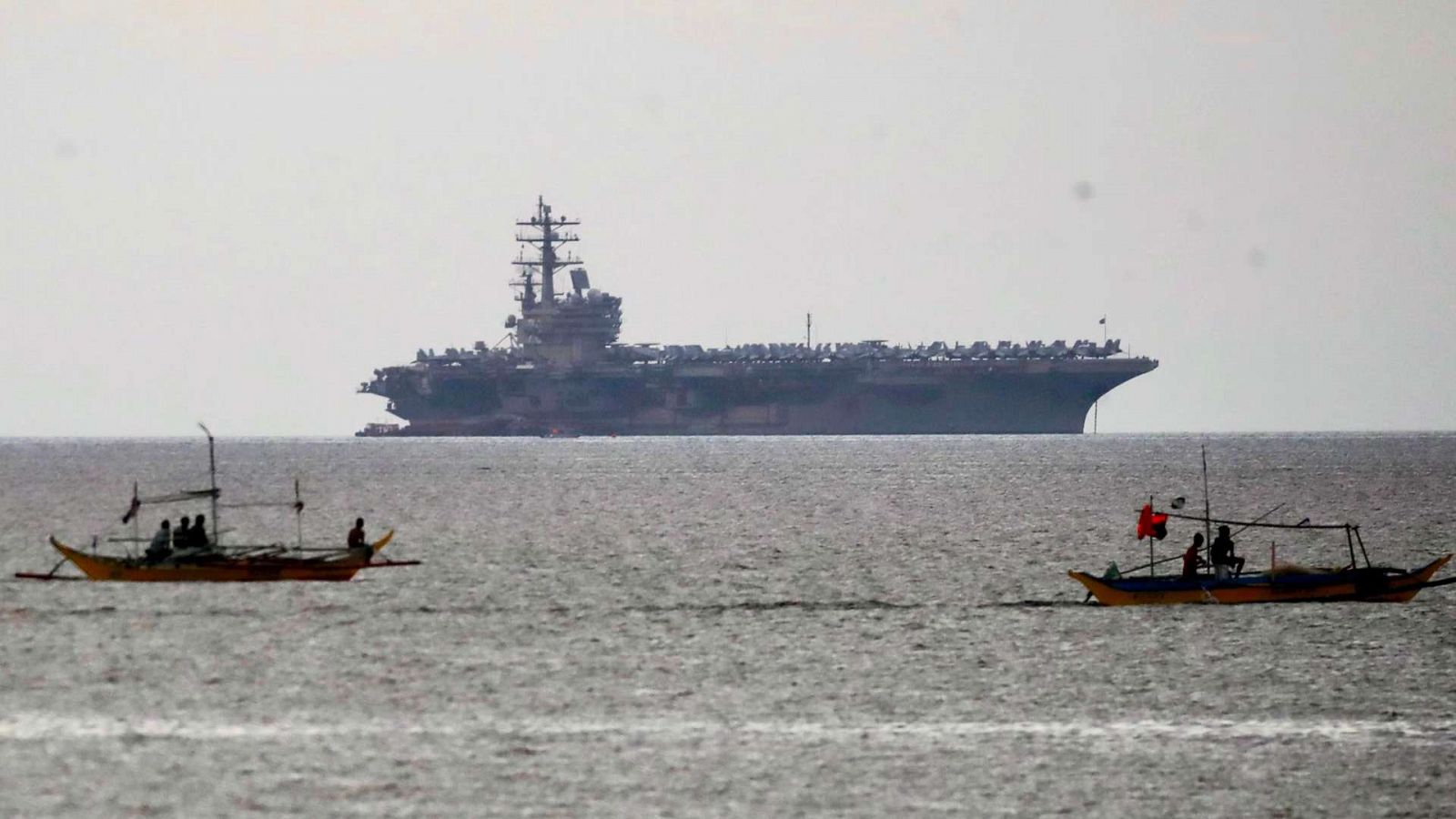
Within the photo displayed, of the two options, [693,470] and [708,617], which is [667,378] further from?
[708,617]

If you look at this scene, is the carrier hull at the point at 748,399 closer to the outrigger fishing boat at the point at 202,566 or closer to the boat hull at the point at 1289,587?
the outrigger fishing boat at the point at 202,566

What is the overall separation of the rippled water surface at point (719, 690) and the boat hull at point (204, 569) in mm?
422

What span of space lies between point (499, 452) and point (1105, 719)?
153m

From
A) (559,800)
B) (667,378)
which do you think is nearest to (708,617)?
(559,800)

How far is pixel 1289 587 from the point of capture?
36.1m

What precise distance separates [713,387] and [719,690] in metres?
163

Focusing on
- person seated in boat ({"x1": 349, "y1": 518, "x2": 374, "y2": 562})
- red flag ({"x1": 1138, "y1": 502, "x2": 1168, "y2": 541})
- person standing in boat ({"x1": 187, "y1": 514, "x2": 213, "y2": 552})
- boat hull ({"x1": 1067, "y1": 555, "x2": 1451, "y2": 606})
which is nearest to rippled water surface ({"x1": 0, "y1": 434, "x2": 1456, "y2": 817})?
boat hull ({"x1": 1067, "y1": 555, "x2": 1451, "y2": 606})

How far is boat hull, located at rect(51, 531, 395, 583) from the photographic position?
128 ft

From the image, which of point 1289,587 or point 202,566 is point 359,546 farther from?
point 1289,587

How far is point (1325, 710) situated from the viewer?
25.5m

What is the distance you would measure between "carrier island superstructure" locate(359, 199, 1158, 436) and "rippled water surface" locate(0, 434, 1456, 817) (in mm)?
130190

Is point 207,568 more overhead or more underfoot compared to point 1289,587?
more overhead

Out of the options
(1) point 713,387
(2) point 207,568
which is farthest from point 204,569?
(1) point 713,387

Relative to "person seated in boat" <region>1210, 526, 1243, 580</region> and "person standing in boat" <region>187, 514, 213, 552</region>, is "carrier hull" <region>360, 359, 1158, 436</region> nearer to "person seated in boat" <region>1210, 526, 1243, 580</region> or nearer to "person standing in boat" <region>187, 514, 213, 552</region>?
"person standing in boat" <region>187, 514, 213, 552</region>
